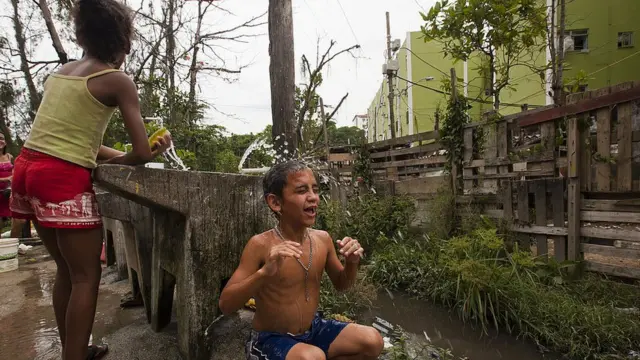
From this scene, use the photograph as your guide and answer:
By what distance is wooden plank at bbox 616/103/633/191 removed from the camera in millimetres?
3395

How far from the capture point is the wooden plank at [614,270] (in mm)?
3371

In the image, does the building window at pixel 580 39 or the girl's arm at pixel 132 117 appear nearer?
the girl's arm at pixel 132 117

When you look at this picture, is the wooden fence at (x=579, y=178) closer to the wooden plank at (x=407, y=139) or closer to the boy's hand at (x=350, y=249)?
the wooden plank at (x=407, y=139)

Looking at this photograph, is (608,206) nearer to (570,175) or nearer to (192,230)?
(570,175)

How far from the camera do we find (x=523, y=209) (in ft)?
13.9

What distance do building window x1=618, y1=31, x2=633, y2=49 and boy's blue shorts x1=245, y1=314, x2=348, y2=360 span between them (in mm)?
17067

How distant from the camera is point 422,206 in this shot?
570 centimetres

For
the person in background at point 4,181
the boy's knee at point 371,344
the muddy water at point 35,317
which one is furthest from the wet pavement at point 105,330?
the person in background at point 4,181

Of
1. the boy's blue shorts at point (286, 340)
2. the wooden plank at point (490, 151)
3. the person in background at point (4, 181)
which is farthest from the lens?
the person in background at point (4, 181)

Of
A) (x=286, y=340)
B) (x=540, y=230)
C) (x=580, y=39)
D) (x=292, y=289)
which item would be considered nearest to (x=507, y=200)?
(x=540, y=230)

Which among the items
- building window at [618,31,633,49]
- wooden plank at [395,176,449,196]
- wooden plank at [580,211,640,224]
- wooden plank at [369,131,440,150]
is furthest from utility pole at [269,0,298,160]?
building window at [618,31,633,49]

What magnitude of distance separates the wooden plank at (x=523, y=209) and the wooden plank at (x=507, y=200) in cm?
12

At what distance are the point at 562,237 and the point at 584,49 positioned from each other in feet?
44.8

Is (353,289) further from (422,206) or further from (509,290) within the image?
(422,206)
